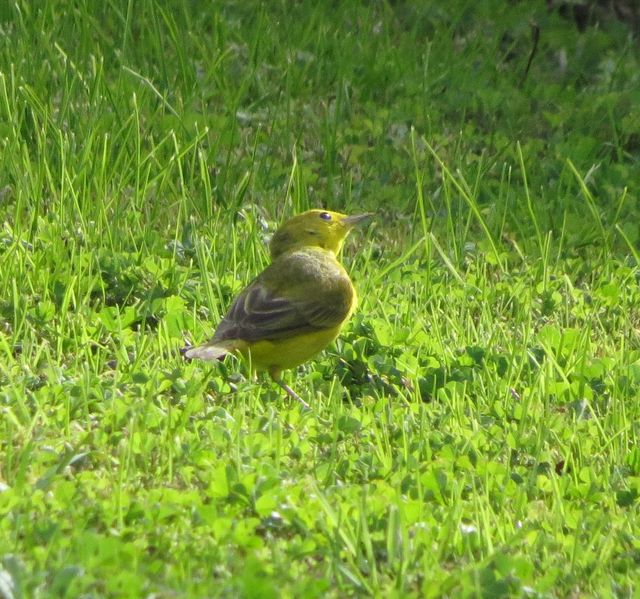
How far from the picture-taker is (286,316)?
6.10 metres

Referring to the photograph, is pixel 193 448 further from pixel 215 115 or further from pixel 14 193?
pixel 215 115

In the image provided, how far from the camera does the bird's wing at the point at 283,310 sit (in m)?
5.95

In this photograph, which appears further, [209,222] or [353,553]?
[209,222]

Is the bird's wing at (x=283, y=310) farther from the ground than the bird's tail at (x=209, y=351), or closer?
closer

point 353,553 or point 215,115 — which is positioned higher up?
point 353,553

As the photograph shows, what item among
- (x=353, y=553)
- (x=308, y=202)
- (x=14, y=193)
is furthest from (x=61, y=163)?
(x=353, y=553)

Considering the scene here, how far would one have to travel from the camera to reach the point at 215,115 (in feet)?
27.7

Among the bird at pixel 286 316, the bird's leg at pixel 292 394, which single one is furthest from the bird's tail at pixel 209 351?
the bird's leg at pixel 292 394

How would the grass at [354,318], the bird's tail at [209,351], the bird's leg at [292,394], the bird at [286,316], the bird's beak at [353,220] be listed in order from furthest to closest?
1. the bird's beak at [353,220]
2. the bird at [286,316]
3. the bird's leg at [292,394]
4. the bird's tail at [209,351]
5. the grass at [354,318]

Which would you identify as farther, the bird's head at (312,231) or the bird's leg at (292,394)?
the bird's head at (312,231)

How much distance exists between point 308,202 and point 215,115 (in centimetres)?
107

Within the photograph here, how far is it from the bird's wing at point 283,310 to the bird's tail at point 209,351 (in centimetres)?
6

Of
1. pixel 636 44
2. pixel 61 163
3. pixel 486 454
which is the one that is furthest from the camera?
pixel 636 44

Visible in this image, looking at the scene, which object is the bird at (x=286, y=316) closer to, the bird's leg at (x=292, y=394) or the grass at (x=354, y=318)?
the bird's leg at (x=292, y=394)
